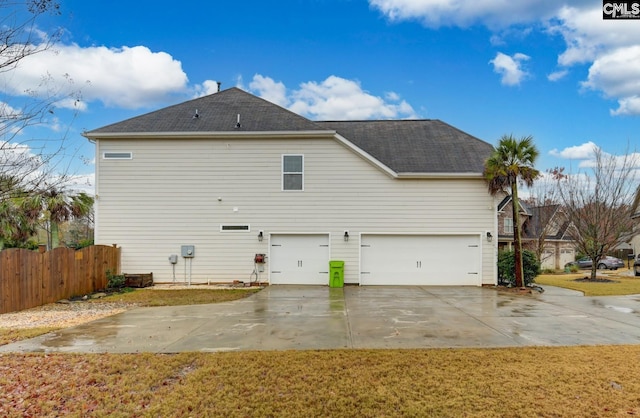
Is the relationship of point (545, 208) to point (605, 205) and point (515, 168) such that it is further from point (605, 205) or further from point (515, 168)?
point (515, 168)

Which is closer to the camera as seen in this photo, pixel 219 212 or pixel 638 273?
pixel 219 212

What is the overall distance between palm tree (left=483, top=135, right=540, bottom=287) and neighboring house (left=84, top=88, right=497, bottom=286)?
0.89 m

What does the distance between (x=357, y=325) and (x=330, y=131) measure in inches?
328

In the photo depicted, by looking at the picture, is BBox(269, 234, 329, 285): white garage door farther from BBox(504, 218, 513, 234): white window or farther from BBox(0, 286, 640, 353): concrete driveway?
BBox(504, 218, 513, 234): white window

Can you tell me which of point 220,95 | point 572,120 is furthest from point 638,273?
point 220,95

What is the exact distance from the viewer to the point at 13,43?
327 cm

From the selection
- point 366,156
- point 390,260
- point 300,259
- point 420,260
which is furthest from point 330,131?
point 420,260

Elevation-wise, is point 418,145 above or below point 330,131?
below

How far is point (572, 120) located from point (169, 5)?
1820cm

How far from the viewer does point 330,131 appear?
13.9m

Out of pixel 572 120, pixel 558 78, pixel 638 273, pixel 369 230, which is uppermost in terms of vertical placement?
pixel 558 78

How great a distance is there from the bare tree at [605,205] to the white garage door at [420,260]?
320 inches

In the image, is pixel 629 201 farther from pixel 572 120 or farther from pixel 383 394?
pixel 383 394

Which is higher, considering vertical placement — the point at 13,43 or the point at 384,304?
the point at 13,43
